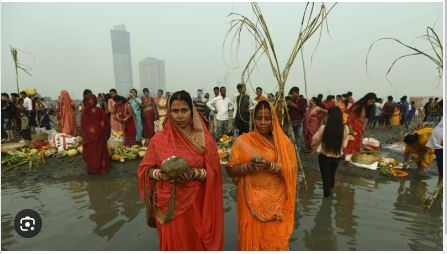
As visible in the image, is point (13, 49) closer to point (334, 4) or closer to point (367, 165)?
point (334, 4)

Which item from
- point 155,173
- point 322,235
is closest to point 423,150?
point 322,235

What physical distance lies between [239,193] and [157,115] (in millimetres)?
6793

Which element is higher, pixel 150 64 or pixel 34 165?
pixel 150 64

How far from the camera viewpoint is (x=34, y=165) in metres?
6.36

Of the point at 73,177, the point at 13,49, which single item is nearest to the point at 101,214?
the point at 73,177

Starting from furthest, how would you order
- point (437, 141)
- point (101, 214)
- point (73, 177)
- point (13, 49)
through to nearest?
point (13, 49) < point (73, 177) < point (437, 141) < point (101, 214)

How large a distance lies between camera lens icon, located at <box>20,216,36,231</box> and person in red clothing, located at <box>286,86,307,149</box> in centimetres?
594

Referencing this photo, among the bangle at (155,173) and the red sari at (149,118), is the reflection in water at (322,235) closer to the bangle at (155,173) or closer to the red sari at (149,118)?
the bangle at (155,173)

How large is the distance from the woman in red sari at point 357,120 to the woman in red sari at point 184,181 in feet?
15.5

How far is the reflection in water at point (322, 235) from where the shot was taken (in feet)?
10.5

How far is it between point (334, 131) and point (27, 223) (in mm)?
4454

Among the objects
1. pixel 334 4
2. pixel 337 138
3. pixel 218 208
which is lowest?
pixel 218 208

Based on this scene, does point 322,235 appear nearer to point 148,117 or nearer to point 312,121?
point 312,121

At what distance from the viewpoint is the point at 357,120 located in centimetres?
610
